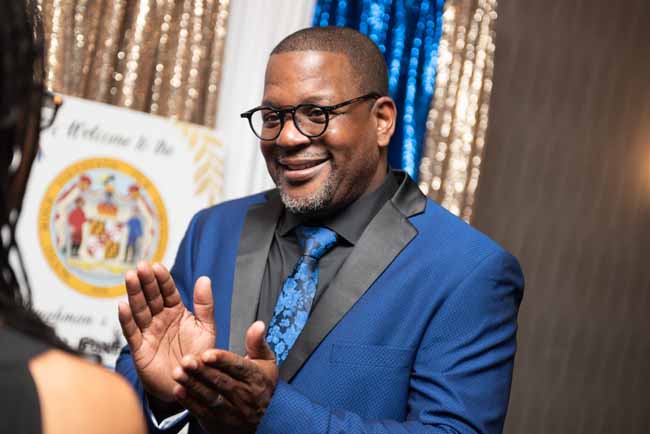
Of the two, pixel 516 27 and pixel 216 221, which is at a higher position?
pixel 516 27

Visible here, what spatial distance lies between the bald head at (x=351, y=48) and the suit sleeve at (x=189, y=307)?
1.87 feet

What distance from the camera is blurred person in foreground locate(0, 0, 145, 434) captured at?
66cm

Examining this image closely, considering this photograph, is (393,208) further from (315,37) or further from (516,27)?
(516,27)

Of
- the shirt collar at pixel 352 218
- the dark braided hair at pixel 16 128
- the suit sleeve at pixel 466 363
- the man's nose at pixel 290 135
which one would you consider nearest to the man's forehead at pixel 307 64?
the man's nose at pixel 290 135

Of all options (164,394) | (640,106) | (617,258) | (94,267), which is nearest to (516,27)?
(640,106)

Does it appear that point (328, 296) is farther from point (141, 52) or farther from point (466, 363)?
point (141, 52)

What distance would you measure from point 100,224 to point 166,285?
3.32 ft

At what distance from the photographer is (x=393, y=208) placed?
2025 mm

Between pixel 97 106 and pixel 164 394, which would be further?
pixel 97 106

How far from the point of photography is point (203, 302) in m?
1.65

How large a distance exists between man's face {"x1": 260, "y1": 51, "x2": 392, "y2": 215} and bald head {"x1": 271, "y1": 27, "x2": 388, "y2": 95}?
2 centimetres

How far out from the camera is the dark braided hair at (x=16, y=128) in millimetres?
706

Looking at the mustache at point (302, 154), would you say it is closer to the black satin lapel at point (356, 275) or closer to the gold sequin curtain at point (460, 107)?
the black satin lapel at point (356, 275)

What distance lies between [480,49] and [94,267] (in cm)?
192
